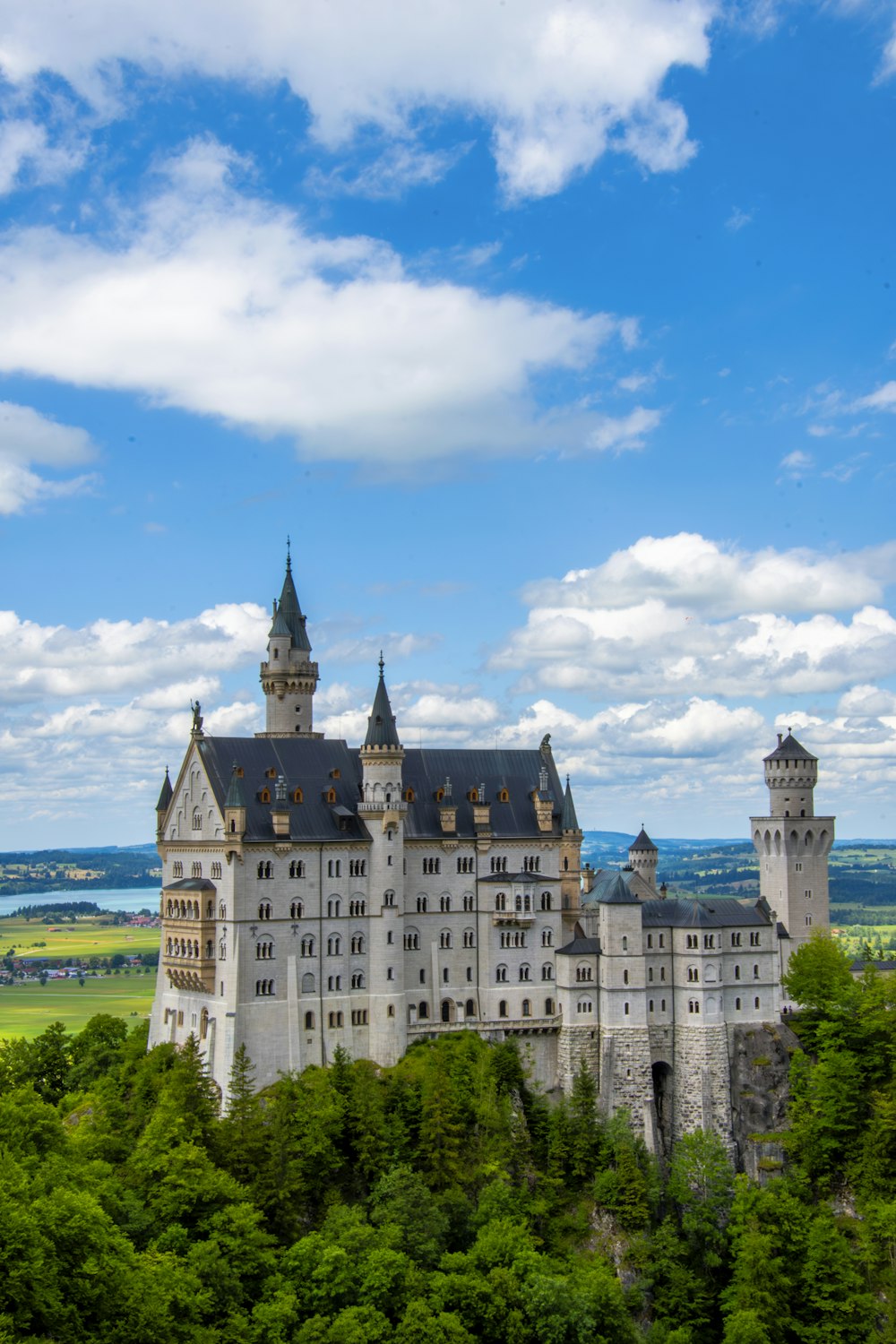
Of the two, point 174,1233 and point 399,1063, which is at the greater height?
point 399,1063

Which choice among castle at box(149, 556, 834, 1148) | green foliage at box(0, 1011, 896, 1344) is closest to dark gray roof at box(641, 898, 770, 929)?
castle at box(149, 556, 834, 1148)

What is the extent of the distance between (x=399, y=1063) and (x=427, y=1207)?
527 inches

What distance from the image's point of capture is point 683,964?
110375 millimetres

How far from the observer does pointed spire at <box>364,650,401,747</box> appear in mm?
104875

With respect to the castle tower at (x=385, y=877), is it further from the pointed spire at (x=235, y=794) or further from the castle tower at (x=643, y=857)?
the castle tower at (x=643, y=857)

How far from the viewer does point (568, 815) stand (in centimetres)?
11325

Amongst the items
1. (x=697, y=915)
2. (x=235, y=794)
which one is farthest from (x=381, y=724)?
(x=697, y=915)

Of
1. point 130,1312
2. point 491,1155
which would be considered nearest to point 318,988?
point 491,1155

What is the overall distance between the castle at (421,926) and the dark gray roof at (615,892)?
157 millimetres

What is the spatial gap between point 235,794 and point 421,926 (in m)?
18.8

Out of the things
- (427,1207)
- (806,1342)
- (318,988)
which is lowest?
(806,1342)

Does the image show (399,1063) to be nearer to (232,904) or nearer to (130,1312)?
(232,904)

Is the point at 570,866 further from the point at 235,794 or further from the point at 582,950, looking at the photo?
the point at 235,794

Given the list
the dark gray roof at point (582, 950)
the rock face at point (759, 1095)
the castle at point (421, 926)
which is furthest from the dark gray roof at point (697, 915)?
the rock face at point (759, 1095)
